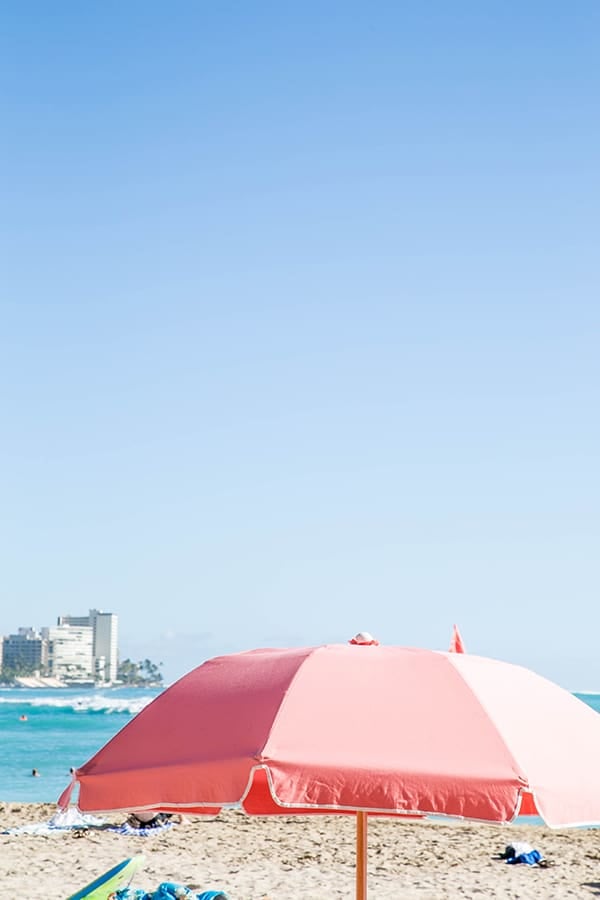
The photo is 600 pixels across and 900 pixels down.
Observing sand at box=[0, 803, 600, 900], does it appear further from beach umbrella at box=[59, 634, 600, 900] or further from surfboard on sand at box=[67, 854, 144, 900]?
beach umbrella at box=[59, 634, 600, 900]

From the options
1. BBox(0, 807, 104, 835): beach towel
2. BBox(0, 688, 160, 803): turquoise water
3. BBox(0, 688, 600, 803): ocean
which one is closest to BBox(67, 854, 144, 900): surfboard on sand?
BBox(0, 807, 104, 835): beach towel

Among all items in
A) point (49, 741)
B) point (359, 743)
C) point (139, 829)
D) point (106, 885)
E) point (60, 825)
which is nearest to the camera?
point (359, 743)

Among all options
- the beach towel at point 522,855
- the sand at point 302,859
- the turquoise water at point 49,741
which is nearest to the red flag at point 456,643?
the sand at point 302,859

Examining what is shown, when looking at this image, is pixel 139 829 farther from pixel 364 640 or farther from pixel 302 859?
pixel 364 640

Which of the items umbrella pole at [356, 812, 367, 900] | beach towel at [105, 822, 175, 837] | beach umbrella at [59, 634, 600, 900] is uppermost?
beach umbrella at [59, 634, 600, 900]

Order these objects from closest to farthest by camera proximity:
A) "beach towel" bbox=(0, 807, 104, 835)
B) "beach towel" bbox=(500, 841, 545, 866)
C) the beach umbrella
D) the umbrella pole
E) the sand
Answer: the beach umbrella < the umbrella pole < the sand < "beach towel" bbox=(500, 841, 545, 866) < "beach towel" bbox=(0, 807, 104, 835)

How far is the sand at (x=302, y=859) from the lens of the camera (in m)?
12.4

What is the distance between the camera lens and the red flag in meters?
4.95

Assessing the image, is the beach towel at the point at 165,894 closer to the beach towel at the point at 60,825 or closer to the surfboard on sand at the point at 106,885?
the surfboard on sand at the point at 106,885

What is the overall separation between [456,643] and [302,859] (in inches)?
413

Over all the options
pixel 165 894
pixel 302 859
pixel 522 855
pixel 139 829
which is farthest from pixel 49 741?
pixel 165 894

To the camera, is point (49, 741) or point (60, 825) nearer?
Answer: point (60, 825)

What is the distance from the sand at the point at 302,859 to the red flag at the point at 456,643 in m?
7.98

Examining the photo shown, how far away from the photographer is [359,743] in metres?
3.91
